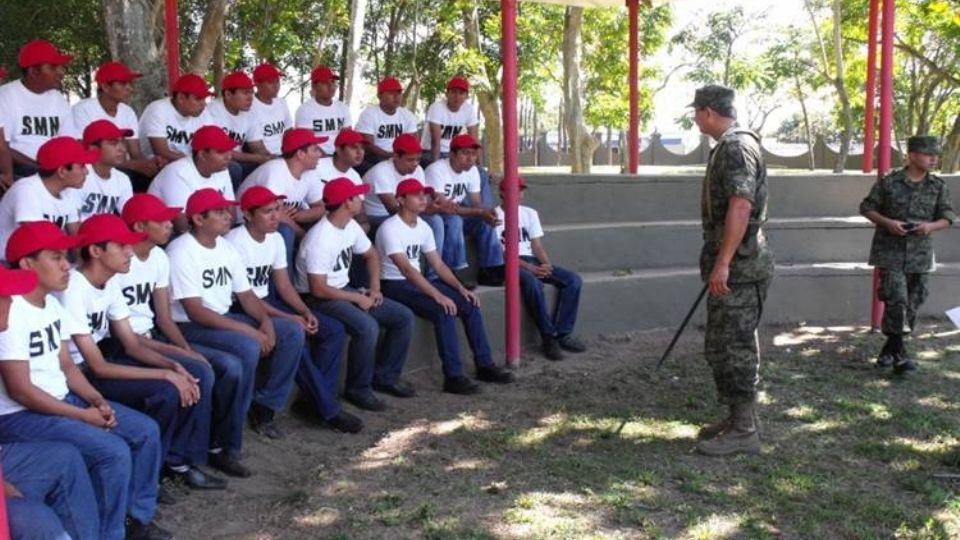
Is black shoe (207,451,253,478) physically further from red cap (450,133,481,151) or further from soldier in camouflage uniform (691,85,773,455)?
red cap (450,133,481,151)

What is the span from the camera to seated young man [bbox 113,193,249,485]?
4.57m

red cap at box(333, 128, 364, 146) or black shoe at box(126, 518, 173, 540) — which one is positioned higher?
red cap at box(333, 128, 364, 146)

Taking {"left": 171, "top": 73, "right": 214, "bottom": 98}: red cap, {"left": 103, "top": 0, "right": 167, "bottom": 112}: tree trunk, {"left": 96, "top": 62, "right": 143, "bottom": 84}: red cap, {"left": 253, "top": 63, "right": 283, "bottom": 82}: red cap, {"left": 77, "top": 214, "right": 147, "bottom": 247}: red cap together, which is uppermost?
{"left": 103, "top": 0, "right": 167, "bottom": 112}: tree trunk

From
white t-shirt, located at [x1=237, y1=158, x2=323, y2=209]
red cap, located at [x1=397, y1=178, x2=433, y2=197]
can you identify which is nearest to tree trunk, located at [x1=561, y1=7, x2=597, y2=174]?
red cap, located at [x1=397, y1=178, x2=433, y2=197]

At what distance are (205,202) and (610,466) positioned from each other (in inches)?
96.8

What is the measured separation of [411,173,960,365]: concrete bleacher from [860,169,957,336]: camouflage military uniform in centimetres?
185

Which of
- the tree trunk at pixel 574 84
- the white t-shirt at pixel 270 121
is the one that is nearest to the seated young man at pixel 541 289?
the white t-shirt at pixel 270 121

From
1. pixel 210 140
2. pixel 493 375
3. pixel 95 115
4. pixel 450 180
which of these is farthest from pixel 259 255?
pixel 450 180

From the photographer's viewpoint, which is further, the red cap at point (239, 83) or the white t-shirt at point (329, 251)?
the red cap at point (239, 83)

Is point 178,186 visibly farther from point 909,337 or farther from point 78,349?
point 909,337

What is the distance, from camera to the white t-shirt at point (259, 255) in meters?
5.45

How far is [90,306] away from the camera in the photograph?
13.8 ft

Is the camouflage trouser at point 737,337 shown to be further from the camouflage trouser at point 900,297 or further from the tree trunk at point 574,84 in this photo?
the tree trunk at point 574,84

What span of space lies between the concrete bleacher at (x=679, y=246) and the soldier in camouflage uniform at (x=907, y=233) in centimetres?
186
